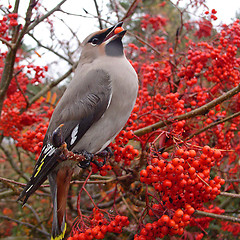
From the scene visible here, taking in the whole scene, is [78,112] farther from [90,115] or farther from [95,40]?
[95,40]

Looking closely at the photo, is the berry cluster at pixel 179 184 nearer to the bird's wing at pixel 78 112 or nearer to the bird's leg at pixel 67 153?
the bird's leg at pixel 67 153

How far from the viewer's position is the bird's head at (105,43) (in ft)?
6.63

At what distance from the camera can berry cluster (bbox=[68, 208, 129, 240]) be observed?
1559 millimetres

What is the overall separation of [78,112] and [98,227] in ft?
2.54

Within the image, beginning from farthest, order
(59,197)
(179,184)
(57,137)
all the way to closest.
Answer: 1. (59,197)
2. (179,184)
3. (57,137)

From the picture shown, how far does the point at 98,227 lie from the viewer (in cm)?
160

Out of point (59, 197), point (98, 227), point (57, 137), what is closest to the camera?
point (57, 137)

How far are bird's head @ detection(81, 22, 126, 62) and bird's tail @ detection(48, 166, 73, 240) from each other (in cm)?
92

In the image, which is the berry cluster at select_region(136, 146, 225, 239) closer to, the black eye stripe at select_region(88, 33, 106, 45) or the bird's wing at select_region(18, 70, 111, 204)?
the bird's wing at select_region(18, 70, 111, 204)

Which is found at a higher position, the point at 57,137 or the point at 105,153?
the point at 57,137

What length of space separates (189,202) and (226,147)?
0.87 meters

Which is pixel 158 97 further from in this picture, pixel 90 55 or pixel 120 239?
pixel 120 239

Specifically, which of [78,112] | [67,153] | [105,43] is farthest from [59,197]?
[105,43]

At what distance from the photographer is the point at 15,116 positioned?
9.90 feet
